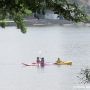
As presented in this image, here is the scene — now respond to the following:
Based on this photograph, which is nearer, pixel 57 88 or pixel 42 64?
pixel 57 88

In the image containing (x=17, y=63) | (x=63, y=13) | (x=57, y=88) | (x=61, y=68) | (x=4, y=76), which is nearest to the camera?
(x=63, y=13)

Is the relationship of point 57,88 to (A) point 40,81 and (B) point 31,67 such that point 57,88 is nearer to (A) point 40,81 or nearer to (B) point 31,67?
(A) point 40,81

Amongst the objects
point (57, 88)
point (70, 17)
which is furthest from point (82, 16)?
point (57, 88)

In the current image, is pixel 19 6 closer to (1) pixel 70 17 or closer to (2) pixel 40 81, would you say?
(1) pixel 70 17

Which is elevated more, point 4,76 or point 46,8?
point 46,8

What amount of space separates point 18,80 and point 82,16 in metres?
33.8

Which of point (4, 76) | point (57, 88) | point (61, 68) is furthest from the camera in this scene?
point (61, 68)

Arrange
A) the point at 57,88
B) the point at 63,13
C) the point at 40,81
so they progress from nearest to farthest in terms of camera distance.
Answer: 1. the point at 63,13
2. the point at 57,88
3. the point at 40,81

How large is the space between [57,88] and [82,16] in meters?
29.1

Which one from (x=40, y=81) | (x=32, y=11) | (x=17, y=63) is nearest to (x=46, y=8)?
(x=32, y=11)

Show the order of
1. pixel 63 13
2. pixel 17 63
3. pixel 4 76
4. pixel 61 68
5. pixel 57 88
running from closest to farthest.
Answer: pixel 63 13 → pixel 57 88 → pixel 4 76 → pixel 61 68 → pixel 17 63

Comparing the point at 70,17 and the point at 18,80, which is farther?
the point at 18,80

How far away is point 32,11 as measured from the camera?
359 centimetres

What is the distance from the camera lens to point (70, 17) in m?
3.56
